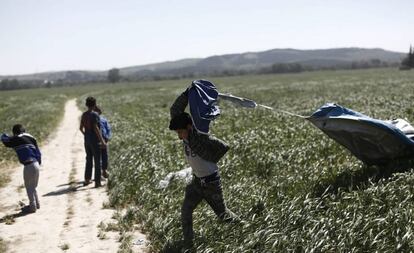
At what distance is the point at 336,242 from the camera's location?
6.03 m

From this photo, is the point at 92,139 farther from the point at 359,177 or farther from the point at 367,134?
the point at 367,134

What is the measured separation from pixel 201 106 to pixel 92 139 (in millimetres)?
6764

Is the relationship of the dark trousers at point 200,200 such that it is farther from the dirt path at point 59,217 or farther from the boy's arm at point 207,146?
the dirt path at point 59,217

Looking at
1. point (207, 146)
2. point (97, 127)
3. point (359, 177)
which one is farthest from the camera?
point (97, 127)

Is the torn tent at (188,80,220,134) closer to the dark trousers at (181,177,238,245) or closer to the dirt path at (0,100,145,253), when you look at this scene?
the dark trousers at (181,177,238,245)

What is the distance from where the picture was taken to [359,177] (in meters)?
8.72

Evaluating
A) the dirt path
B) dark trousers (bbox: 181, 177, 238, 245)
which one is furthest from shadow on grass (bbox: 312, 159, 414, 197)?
the dirt path

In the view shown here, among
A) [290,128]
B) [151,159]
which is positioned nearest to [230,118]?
[290,128]

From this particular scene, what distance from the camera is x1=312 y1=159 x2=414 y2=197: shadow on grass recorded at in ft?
26.8

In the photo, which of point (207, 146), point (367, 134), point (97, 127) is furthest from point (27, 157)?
point (367, 134)


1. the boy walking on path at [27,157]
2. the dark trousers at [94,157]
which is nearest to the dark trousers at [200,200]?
the boy walking on path at [27,157]

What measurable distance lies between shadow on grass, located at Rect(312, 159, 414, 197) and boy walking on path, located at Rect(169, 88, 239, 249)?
7.54ft

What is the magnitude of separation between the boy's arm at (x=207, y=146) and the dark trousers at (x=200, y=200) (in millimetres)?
459

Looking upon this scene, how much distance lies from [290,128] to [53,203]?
29.0 ft
